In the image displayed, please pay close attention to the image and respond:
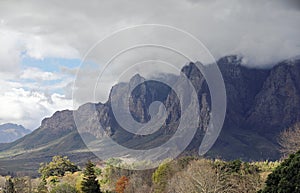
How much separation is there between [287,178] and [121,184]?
132ft

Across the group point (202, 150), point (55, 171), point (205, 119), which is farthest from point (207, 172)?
point (205, 119)

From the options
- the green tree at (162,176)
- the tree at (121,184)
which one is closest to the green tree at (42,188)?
the tree at (121,184)

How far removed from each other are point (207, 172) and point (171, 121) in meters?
62.9

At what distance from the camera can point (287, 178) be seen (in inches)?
1259

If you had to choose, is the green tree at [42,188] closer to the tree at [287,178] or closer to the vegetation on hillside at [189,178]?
the vegetation on hillside at [189,178]

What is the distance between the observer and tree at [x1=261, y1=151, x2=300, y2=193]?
Result: 3100 cm

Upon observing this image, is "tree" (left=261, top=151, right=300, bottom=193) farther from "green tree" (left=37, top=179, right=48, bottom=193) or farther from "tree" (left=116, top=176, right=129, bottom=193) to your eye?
"green tree" (left=37, top=179, right=48, bottom=193)

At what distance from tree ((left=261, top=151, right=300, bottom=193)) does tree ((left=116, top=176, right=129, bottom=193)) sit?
36905 millimetres

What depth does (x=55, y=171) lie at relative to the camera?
85062 millimetres

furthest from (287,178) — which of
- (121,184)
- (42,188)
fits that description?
(42,188)

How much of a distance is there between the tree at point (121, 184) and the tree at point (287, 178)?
36.9m

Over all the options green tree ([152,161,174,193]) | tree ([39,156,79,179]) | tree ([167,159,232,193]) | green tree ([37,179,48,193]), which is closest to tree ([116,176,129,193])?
green tree ([152,161,174,193])

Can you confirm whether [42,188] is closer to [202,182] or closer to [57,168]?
[57,168]

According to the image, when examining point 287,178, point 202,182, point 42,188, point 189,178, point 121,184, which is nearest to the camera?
point 287,178
